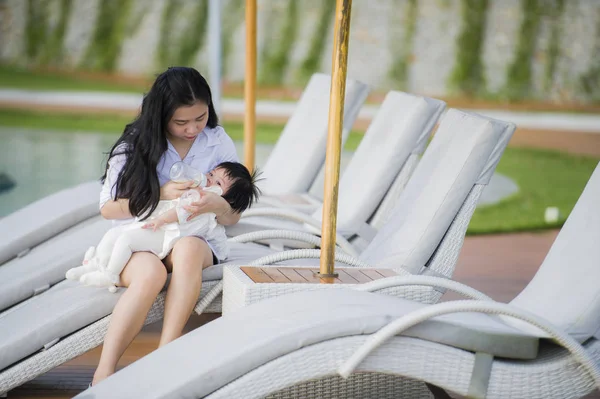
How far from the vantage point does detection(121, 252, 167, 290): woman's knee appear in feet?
10.1

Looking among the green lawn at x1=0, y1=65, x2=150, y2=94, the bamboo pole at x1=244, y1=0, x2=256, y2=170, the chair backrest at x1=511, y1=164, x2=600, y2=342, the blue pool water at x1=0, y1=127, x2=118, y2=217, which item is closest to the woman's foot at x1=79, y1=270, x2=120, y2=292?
the chair backrest at x1=511, y1=164, x2=600, y2=342

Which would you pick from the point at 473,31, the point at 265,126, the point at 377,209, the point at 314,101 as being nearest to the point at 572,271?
the point at 377,209

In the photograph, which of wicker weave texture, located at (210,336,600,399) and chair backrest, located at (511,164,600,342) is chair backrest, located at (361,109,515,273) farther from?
wicker weave texture, located at (210,336,600,399)

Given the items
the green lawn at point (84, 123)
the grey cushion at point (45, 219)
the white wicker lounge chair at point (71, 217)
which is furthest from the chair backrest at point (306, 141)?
the green lawn at point (84, 123)

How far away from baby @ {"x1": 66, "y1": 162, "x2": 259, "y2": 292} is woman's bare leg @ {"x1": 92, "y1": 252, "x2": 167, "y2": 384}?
0.22ft

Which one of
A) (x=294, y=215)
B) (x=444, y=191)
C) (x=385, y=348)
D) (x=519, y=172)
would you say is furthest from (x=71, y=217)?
(x=519, y=172)

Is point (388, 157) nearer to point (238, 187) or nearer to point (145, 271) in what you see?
point (238, 187)

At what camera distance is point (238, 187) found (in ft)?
11.0

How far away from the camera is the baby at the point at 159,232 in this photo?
3.17 m

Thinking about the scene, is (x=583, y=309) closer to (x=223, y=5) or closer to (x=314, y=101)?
(x=314, y=101)

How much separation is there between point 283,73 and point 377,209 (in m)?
14.2

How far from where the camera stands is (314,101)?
5773 millimetres

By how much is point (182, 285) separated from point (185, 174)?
423 mm

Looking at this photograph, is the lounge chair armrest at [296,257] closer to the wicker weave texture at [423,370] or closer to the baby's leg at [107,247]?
the baby's leg at [107,247]
